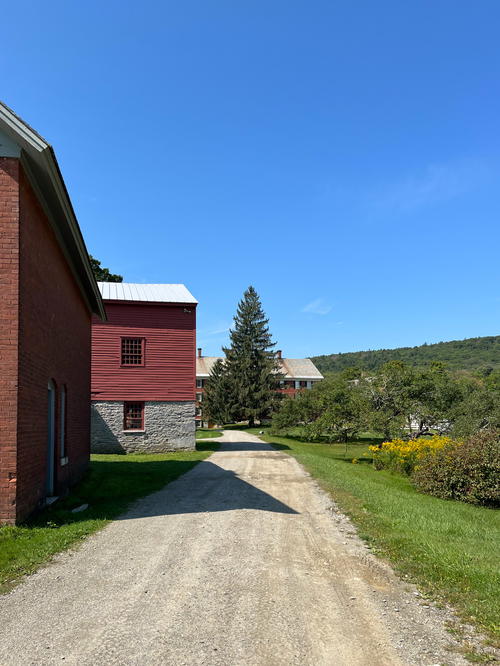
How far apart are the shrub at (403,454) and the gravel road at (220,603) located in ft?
41.1

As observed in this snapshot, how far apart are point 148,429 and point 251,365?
34.1 metres

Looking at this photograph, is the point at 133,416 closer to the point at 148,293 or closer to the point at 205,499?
the point at 148,293

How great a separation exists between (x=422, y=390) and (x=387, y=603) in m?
27.8

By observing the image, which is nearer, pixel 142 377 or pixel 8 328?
pixel 8 328

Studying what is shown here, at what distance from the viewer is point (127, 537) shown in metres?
8.05

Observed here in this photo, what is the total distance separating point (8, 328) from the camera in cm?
864

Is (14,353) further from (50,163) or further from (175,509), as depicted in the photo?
(175,509)

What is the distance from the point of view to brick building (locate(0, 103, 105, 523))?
28.0 ft

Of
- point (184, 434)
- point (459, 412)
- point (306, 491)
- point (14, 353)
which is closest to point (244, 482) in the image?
point (306, 491)

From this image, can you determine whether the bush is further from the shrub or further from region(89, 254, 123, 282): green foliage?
region(89, 254, 123, 282): green foliage

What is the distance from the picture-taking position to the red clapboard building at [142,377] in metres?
25.6

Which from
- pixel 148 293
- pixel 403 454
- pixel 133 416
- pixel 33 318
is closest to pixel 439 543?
pixel 33 318

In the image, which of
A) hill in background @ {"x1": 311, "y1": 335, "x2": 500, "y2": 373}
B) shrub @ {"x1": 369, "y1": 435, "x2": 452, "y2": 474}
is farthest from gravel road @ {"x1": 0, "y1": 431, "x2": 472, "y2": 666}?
hill in background @ {"x1": 311, "y1": 335, "x2": 500, "y2": 373}

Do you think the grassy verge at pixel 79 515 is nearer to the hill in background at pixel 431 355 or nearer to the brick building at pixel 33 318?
the brick building at pixel 33 318
